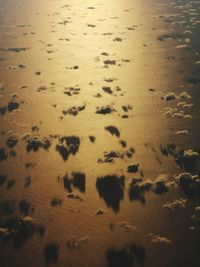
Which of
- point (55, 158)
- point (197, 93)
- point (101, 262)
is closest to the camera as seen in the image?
point (101, 262)

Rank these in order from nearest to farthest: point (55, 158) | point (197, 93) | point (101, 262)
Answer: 1. point (101, 262)
2. point (55, 158)
3. point (197, 93)

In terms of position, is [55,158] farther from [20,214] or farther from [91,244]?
[91,244]

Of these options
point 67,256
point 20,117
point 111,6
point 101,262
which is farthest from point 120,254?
point 111,6

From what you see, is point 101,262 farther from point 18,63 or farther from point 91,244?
point 18,63

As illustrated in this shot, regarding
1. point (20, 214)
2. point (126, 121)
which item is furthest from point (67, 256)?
point (126, 121)

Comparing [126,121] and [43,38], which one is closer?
[126,121]

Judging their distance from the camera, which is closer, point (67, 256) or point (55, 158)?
point (67, 256)
